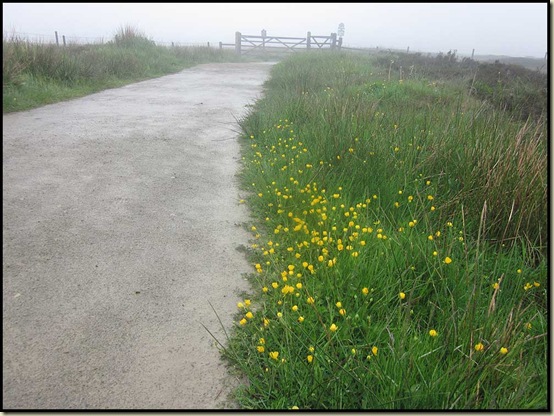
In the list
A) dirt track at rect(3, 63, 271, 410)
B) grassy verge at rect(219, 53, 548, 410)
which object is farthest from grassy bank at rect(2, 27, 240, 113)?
grassy verge at rect(219, 53, 548, 410)

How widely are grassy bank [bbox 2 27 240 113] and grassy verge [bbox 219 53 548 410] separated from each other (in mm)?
5497

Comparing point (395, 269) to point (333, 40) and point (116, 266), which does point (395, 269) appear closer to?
point (116, 266)

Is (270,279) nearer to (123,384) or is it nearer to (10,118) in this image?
(123,384)

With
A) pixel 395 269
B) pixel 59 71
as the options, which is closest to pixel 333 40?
pixel 59 71

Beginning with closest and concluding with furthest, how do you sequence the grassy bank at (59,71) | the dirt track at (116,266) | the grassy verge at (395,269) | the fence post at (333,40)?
1. the grassy verge at (395,269)
2. the dirt track at (116,266)
3. the grassy bank at (59,71)
4. the fence post at (333,40)

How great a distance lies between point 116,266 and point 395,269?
7.20 feet

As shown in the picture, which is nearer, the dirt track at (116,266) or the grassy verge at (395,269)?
the grassy verge at (395,269)

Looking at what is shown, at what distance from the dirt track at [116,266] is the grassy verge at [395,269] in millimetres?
305

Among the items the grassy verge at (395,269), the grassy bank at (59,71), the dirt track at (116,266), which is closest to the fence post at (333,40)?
the grassy bank at (59,71)

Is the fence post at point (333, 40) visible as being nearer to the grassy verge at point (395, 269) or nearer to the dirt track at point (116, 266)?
the grassy verge at point (395, 269)

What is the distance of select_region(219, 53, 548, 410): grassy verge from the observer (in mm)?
2047

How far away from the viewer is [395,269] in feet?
9.55

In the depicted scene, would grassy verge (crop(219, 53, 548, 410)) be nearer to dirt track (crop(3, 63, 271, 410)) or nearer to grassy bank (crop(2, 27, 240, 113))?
dirt track (crop(3, 63, 271, 410))

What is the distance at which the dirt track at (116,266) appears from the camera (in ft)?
7.16
